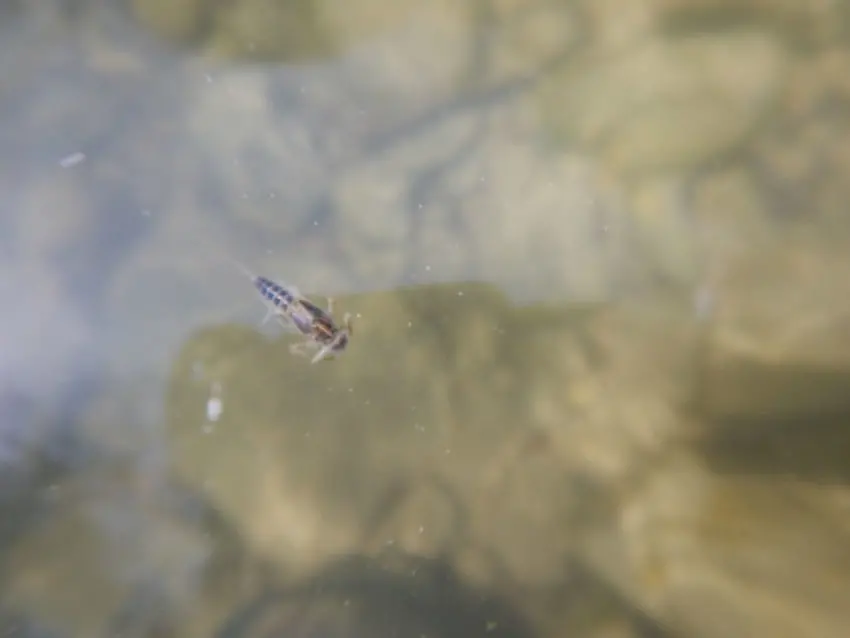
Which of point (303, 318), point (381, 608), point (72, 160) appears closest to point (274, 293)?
point (303, 318)

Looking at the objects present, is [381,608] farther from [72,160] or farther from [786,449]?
[72,160]

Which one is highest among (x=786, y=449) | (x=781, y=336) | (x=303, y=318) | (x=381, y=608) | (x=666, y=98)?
(x=666, y=98)

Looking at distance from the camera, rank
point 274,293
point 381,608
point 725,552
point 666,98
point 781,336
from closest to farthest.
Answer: point 725,552 < point 381,608 < point 781,336 < point 666,98 < point 274,293

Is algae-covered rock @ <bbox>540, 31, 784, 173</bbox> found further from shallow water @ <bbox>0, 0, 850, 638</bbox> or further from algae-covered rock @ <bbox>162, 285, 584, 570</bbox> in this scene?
algae-covered rock @ <bbox>162, 285, 584, 570</bbox>

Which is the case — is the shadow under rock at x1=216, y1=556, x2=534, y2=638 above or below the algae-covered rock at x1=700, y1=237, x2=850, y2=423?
below

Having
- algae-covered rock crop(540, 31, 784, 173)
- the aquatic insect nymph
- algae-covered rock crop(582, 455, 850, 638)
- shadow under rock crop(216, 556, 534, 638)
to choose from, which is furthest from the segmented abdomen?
algae-covered rock crop(582, 455, 850, 638)

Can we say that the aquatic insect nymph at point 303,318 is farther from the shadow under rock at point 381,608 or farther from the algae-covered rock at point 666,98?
the algae-covered rock at point 666,98
